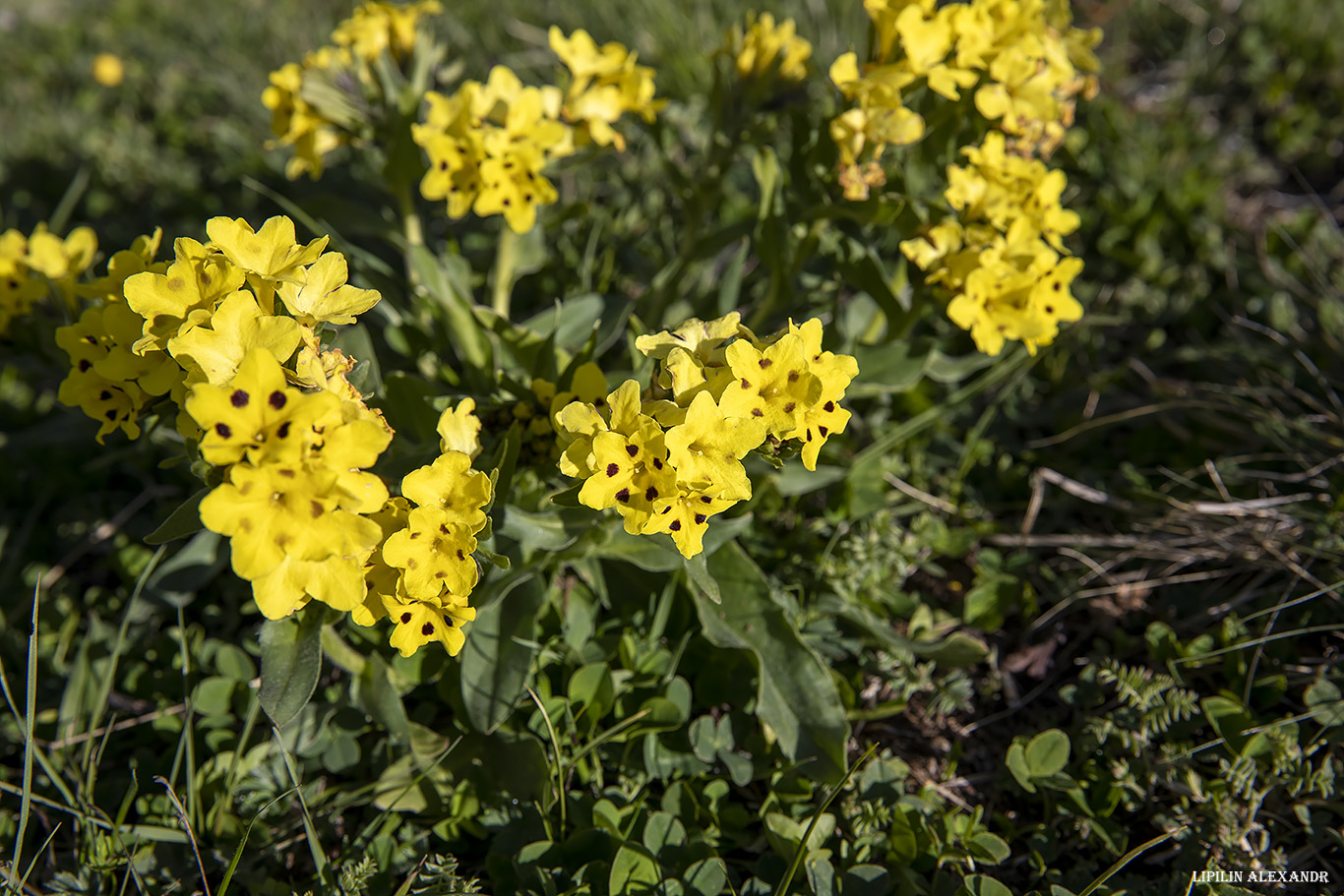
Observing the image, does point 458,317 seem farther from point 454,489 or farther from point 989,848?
point 989,848

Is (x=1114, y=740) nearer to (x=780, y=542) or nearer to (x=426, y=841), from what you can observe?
(x=780, y=542)

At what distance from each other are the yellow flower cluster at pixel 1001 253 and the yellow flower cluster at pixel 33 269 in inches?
118

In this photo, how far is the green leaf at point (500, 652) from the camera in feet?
9.20

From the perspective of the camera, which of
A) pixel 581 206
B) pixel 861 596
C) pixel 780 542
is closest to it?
pixel 861 596

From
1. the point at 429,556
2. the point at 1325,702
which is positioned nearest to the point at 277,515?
the point at 429,556

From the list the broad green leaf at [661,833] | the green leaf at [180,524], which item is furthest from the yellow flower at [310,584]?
the broad green leaf at [661,833]

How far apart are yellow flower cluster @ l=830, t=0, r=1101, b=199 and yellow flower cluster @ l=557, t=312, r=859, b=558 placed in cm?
102

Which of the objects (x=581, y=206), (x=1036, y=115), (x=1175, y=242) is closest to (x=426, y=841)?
(x=581, y=206)

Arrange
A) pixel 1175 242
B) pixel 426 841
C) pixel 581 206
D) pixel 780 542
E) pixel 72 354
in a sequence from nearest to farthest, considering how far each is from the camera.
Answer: pixel 72 354, pixel 426 841, pixel 780 542, pixel 581 206, pixel 1175 242

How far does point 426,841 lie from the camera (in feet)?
9.46

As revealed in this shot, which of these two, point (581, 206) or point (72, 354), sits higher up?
point (72, 354)

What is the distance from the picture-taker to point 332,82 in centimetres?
349

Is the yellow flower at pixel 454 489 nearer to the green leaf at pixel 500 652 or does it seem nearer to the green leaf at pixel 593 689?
the green leaf at pixel 500 652

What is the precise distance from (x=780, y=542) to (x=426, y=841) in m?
1.68
